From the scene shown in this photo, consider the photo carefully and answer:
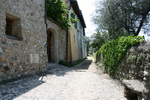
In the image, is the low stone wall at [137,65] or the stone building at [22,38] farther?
the stone building at [22,38]

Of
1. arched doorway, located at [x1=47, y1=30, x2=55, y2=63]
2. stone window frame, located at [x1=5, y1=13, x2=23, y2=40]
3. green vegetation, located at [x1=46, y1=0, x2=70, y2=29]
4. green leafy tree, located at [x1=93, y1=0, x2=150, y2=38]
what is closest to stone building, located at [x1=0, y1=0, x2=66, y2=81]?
stone window frame, located at [x1=5, y1=13, x2=23, y2=40]

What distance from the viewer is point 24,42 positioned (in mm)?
5086

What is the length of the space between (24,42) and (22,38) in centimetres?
20

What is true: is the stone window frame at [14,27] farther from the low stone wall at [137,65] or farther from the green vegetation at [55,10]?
the low stone wall at [137,65]

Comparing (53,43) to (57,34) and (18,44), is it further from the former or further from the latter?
(18,44)

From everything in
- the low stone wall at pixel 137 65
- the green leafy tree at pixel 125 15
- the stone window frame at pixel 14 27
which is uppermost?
the green leafy tree at pixel 125 15

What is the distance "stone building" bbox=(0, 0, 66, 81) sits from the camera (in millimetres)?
4066

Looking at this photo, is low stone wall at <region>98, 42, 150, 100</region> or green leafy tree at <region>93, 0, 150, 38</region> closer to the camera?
low stone wall at <region>98, 42, 150, 100</region>

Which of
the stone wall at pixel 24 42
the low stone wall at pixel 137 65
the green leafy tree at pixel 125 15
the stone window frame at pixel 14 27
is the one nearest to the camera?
the low stone wall at pixel 137 65

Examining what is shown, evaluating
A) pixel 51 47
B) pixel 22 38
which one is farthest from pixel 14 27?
→ pixel 51 47

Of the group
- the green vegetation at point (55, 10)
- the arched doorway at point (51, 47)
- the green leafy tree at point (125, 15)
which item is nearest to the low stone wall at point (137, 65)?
the green leafy tree at point (125, 15)

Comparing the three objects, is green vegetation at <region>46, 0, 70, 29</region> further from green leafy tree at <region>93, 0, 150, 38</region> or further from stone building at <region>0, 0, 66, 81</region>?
green leafy tree at <region>93, 0, 150, 38</region>

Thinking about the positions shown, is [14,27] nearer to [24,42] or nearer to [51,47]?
[24,42]

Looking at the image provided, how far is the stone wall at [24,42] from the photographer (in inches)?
159
